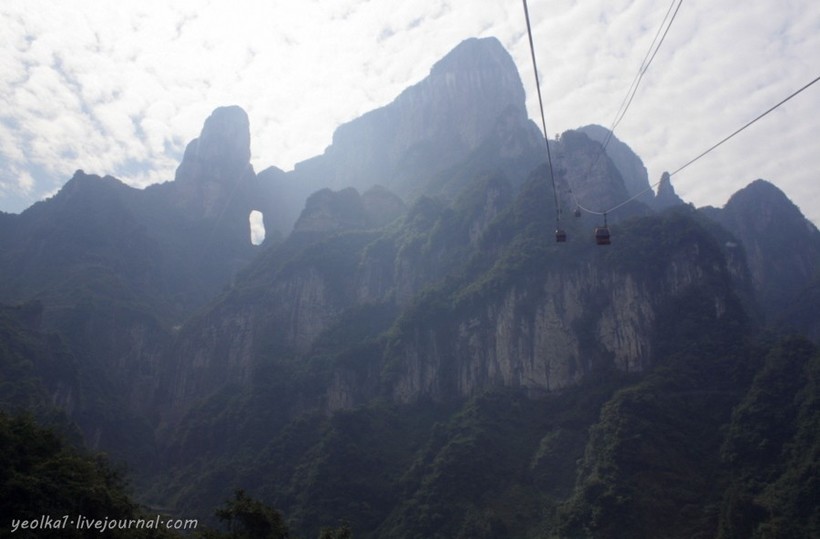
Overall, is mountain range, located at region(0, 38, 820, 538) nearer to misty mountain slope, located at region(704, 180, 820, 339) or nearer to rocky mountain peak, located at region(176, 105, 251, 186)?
misty mountain slope, located at region(704, 180, 820, 339)

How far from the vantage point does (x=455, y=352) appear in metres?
76.3

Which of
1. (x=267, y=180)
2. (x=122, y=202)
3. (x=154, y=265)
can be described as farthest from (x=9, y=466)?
(x=267, y=180)

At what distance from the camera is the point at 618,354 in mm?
65750

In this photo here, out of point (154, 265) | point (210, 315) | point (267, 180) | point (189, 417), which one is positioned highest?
point (267, 180)

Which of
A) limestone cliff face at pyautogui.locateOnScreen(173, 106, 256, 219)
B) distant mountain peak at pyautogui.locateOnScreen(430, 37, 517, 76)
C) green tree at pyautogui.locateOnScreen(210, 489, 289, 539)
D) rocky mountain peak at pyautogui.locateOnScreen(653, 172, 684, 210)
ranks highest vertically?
distant mountain peak at pyautogui.locateOnScreen(430, 37, 517, 76)

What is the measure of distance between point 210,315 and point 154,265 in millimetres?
29137

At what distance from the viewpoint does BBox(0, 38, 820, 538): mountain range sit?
161ft

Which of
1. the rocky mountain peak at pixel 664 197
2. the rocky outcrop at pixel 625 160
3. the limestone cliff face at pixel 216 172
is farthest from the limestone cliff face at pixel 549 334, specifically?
the limestone cliff face at pixel 216 172

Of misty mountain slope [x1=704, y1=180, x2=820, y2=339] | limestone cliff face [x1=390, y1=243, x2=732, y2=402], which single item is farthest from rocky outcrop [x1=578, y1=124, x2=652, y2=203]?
limestone cliff face [x1=390, y1=243, x2=732, y2=402]

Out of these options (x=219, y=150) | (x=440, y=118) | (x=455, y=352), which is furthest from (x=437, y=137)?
(x=455, y=352)

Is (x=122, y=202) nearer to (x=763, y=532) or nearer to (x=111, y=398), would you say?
(x=111, y=398)

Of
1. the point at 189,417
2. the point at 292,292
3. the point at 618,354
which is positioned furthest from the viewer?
the point at 292,292

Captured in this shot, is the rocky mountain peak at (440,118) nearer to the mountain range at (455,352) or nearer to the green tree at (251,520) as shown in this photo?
the mountain range at (455,352)

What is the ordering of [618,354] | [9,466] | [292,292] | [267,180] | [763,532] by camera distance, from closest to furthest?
1. [9,466]
2. [763,532]
3. [618,354]
4. [292,292]
5. [267,180]
